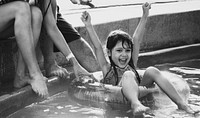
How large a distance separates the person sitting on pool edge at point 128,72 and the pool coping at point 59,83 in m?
0.49

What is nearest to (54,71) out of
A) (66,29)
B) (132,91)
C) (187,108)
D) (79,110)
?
(66,29)

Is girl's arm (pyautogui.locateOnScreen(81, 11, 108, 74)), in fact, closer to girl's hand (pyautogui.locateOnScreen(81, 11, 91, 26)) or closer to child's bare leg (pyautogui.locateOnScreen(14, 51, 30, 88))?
girl's hand (pyautogui.locateOnScreen(81, 11, 91, 26))

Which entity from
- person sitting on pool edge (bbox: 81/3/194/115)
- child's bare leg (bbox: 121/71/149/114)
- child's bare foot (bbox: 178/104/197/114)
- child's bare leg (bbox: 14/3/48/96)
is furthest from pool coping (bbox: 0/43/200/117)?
child's bare foot (bbox: 178/104/197/114)

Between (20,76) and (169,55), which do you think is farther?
(169,55)

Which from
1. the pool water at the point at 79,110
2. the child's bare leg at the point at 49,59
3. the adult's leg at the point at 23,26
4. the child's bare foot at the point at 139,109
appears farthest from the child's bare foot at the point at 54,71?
the child's bare foot at the point at 139,109

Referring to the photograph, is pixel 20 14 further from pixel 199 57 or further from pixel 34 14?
pixel 199 57

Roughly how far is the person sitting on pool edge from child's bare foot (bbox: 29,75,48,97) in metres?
0.69

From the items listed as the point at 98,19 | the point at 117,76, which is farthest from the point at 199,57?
the point at 117,76

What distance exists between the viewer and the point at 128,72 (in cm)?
388

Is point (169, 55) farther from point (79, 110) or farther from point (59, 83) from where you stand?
point (79, 110)

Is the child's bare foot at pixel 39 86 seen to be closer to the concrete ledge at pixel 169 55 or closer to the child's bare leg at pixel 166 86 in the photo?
the child's bare leg at pixel 166 86

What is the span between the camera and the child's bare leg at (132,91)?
3.55 meters

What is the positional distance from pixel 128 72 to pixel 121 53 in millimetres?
239

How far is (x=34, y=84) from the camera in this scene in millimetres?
3732
